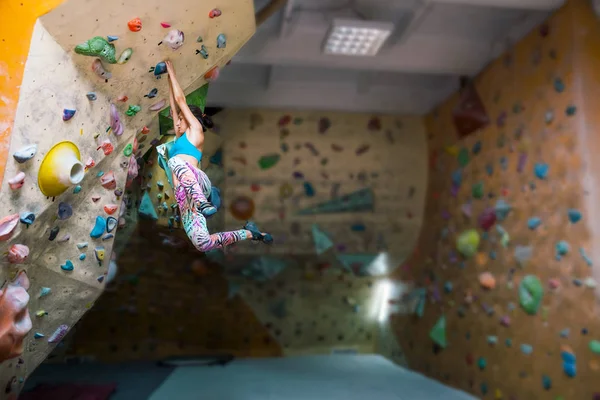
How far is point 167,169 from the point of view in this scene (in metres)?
1.46

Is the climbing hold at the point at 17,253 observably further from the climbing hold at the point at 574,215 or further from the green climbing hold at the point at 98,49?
the climbing hold at the point at 574,215

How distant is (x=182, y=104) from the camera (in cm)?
148

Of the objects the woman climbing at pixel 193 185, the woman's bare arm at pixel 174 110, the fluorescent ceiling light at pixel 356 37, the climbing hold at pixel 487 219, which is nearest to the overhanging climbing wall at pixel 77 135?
the woman's bare arm at pixel 174 110

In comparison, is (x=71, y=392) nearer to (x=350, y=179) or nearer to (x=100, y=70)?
(x=100, y=70)

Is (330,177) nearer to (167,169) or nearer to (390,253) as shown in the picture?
(390,253)

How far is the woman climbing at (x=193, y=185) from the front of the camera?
1.29 metres

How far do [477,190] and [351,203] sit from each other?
112 centimetres

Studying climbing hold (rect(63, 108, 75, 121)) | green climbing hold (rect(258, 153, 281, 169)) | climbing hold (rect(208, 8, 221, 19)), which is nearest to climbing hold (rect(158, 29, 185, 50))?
climbing hold (rect(208, 8, 221, 19))

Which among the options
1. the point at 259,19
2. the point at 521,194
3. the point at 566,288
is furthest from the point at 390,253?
the point at 259,19

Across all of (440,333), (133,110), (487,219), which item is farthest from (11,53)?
(440,333)

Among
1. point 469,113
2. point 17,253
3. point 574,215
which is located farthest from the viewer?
point 469,113

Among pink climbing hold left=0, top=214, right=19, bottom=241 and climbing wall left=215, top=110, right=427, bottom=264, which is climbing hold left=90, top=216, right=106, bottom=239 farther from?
climbing wall left=215, top=110, right=427, bottom=264

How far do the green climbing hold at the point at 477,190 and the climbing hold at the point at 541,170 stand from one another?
567mm

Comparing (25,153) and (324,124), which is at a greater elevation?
(25,153)
